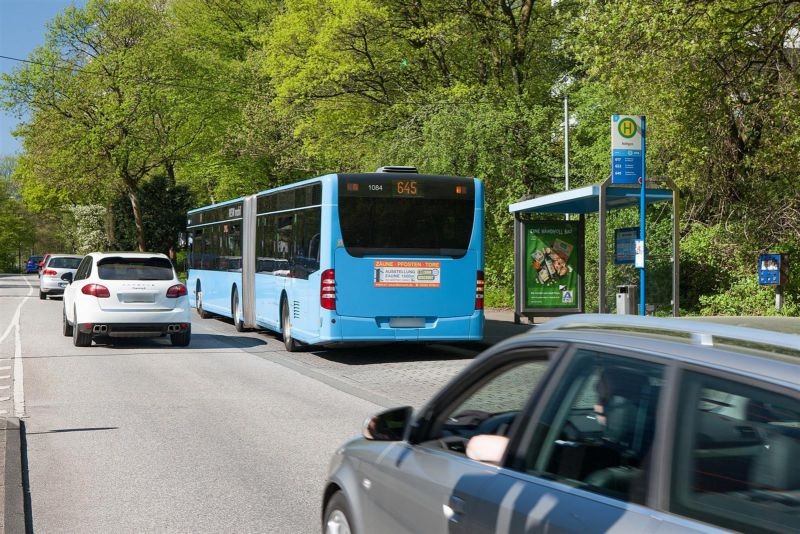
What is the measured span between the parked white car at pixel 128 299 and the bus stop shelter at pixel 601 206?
7.09 meters

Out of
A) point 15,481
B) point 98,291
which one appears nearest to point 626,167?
point 98,291

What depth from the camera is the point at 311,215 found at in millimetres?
16297

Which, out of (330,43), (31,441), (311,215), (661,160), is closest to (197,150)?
(330,43)

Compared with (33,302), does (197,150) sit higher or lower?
higher

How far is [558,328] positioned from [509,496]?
59 cm

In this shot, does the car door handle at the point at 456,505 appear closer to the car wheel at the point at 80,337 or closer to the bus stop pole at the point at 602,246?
the bus stop pole at the point at 602,246

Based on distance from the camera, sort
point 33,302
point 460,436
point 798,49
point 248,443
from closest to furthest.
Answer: point 460,436, point 248,443, point 798,49, point 33,302

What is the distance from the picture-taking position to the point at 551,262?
803 inches

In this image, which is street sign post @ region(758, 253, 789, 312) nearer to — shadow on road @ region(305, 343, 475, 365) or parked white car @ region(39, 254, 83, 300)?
shadow on road @ region(305, 343, 475, 365)

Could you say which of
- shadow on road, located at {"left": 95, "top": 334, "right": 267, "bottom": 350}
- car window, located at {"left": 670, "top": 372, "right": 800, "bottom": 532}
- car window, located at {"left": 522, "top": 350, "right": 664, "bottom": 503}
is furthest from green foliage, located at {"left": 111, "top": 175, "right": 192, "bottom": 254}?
car window, located at {"left": 670, "top": 372, "right": 800, "bottom": 532}

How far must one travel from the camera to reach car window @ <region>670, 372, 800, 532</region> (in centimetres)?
231

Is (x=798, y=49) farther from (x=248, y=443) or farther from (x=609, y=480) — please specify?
(x=609, y=480)

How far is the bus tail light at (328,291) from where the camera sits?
15.3 m

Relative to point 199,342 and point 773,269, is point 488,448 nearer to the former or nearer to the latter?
point 773,269
